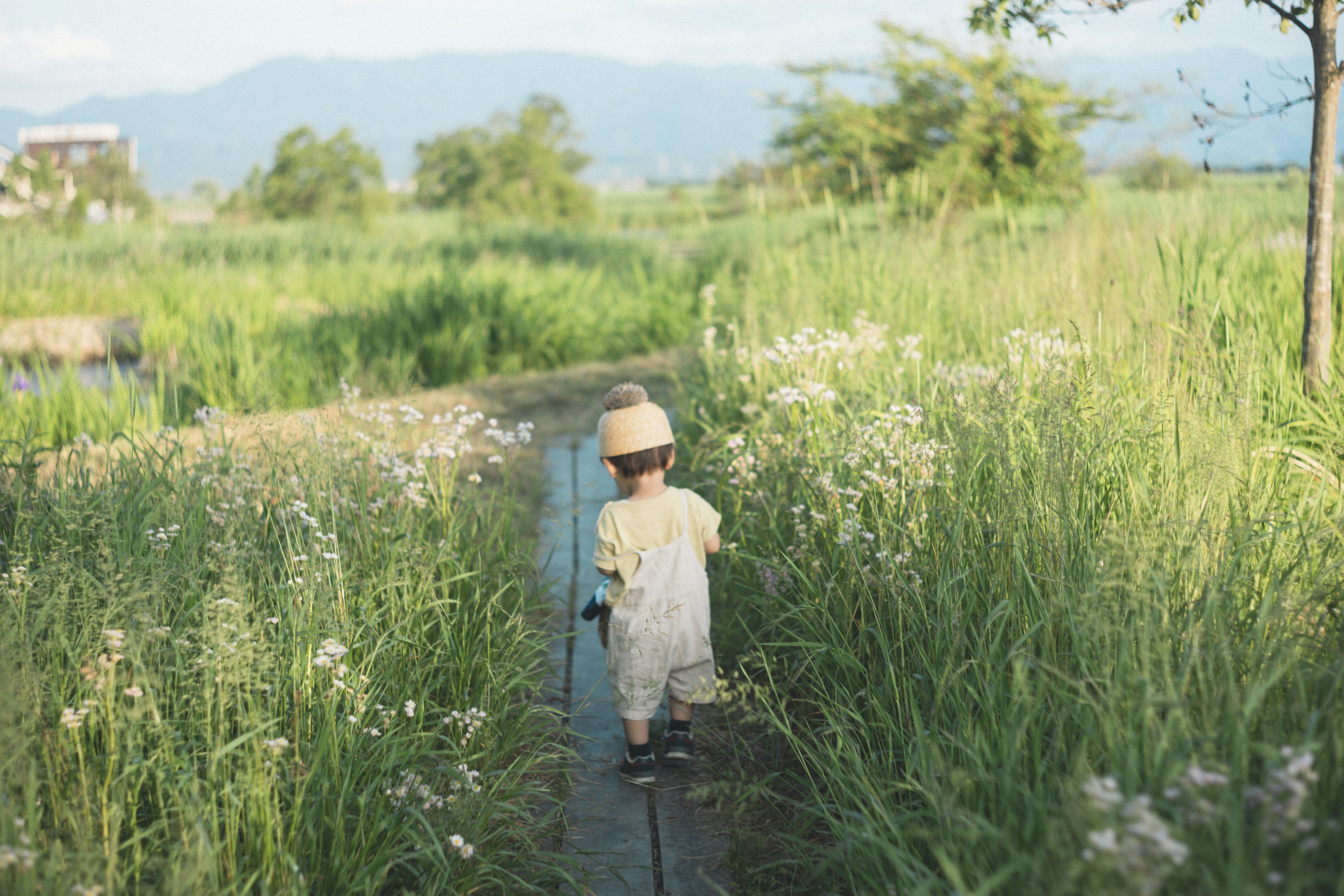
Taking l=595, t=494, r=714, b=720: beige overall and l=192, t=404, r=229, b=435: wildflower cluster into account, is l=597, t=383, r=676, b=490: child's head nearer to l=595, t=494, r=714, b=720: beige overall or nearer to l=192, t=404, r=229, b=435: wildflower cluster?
l=595, t=494, r=714, b=720: beige overall

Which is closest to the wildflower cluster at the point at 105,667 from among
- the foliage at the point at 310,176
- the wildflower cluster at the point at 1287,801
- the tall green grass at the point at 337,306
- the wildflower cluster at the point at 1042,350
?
the tall green grass at the point at 337,306

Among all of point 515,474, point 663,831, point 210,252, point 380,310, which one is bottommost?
point 663,831

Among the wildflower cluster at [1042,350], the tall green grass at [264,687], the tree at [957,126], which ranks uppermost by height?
the tree at [957,126]

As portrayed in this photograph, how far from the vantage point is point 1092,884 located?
1.18m

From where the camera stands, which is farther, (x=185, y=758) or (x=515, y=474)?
(x=515, y=474)

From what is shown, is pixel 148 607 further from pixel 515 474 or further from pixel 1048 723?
pixel 515 474

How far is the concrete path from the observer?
7.38 feet

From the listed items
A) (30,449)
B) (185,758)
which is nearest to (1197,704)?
(185,758)

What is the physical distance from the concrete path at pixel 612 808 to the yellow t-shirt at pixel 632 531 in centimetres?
29

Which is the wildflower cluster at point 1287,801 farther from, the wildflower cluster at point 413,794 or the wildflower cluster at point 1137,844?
the wildflower cluster at point 413,794

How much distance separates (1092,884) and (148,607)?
2.22 m

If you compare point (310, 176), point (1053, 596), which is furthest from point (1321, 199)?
point (310, 176)

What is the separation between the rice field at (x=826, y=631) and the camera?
160 centimetres

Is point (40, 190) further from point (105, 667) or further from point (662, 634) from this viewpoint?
point (662, 634)
